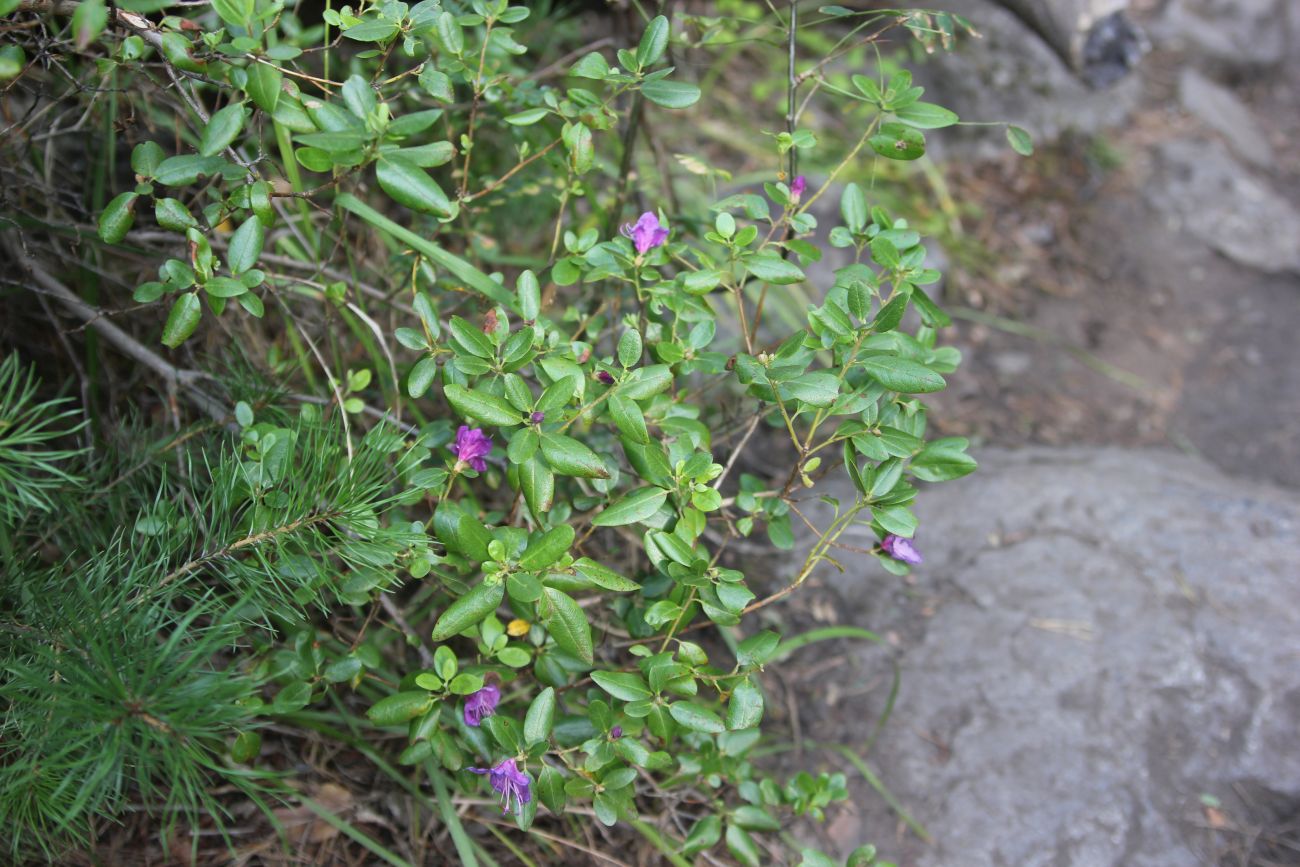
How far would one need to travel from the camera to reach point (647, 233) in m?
1.43

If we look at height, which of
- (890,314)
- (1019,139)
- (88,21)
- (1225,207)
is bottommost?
(1225,207)

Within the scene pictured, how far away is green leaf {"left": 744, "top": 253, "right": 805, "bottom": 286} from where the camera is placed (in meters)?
1.40

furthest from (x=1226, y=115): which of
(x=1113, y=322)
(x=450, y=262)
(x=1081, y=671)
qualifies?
(x=450, y=262)

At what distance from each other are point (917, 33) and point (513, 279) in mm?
1180

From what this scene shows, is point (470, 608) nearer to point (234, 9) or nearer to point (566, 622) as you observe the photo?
point (566, 622)

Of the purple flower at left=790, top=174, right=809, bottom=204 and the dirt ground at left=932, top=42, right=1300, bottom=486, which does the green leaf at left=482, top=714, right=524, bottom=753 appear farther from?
the dirt ground at left=932, top=42, right=1300, bottom=486

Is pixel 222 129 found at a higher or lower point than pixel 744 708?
→ higher

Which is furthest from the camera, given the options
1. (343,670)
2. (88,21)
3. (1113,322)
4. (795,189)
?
(1113,322)

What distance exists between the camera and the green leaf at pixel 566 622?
1.25m

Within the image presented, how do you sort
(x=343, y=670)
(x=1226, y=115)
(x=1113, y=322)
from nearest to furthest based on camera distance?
(x=343, y=670)
(x=1113, y=322)
(x=1226, y=115)

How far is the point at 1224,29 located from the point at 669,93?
14.9ft

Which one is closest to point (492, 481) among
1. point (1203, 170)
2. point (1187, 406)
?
point (1187, 406)

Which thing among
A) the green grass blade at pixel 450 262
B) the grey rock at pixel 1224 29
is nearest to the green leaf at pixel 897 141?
the green grass blade at pixel 450 262

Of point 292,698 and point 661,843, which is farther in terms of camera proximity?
point 661,843
